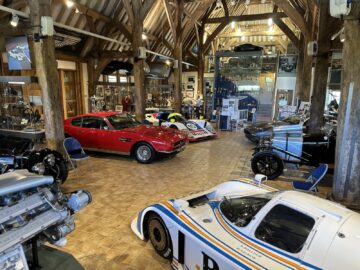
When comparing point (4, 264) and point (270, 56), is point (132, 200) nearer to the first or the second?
point (4, 264)

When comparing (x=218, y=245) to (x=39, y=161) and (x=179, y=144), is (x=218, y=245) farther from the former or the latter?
(x=179, y=144)

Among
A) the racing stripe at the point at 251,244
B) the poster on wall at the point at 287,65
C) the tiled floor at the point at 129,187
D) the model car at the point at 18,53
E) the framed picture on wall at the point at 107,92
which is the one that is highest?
the poster on wall at the point at 287,65

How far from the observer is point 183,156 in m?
7.67

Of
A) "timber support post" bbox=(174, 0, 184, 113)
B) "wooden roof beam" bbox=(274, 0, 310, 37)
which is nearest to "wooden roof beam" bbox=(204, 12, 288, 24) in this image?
"timber support post" bbox=(174, 0, 184, 113)

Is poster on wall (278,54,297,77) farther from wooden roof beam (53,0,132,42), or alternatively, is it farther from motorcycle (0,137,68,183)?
motorcycle (0,137,68,183)

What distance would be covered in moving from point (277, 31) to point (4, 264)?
2542 cm

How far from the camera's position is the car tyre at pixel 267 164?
224 inches

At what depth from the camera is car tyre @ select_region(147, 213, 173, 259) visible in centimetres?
282

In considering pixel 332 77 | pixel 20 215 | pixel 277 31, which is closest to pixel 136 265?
pixel 20 215

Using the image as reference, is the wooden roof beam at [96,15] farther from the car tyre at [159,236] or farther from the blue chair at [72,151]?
the car tyre at [159,236]

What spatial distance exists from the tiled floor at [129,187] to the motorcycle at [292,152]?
1.17ft

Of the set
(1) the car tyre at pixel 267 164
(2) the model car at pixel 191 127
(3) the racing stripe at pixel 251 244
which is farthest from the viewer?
(2) the model car at pixel 191 127

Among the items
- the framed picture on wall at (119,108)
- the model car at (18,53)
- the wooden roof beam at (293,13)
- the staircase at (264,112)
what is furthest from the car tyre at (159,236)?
the staircase at (264,112)

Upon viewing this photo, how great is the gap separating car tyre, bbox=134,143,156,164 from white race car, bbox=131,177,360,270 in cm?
387
